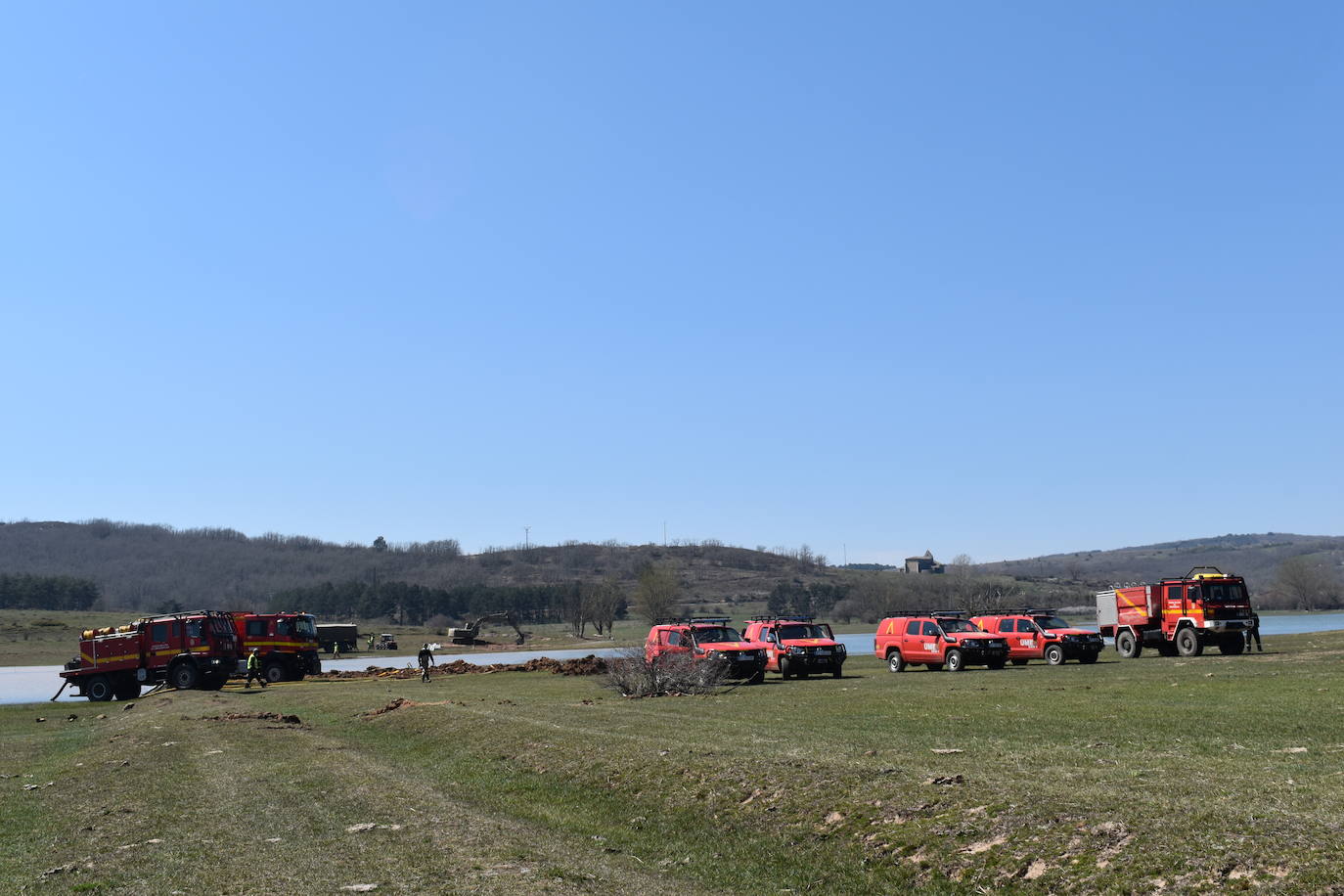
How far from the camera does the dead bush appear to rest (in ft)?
99.8

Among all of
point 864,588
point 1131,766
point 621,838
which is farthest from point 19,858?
point 864,588

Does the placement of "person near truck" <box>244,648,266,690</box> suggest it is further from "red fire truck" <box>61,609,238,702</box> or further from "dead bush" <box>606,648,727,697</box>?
"dead bush" <box>606,648,727,697</box>

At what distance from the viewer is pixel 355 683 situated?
47062 millimetres

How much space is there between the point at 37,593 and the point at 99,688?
15032cm

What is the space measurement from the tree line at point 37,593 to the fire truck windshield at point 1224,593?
179797mm

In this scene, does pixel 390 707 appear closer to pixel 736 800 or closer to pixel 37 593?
pixel 736 800

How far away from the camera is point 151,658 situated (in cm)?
4678

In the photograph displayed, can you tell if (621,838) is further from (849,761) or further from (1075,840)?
(1075,840)

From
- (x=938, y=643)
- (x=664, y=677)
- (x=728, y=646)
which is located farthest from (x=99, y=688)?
(x=938, y=643)

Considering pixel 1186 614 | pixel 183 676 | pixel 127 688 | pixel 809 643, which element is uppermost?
pixel 1186 614

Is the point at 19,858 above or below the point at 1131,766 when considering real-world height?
below

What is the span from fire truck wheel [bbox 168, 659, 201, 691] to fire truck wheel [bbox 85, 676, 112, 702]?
2438 mm

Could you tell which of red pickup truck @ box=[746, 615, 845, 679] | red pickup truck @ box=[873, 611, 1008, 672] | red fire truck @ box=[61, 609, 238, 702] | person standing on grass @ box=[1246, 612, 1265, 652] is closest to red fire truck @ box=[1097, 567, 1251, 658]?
person standing on grass @ box=[1246, 612, 1265, 652]

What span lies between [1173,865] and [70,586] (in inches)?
7906
